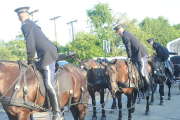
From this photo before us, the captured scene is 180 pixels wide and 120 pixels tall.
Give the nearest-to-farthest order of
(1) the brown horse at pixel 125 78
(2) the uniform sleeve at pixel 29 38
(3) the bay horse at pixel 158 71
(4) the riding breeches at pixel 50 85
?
(2) the uniform sleeve at pixel 29 38 < (4) the riding breeches at pixel 50 85 < (1) the brown horse at pixel 125 78 < (3) the bay horse at pixel 158 71

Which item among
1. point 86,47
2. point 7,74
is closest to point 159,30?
point 86,47

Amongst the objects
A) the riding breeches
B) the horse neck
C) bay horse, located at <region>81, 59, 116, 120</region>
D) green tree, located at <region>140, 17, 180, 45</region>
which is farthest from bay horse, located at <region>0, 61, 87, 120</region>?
green tree, located at <region>140, 17, 180, 45</region>

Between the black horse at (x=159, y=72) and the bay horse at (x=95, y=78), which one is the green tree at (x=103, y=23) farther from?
the bay horse at (x=95, y=78)

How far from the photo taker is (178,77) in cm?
1634

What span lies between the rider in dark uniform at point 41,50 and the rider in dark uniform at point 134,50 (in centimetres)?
412

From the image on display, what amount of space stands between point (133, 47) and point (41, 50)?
4.72m

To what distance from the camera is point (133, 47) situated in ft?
36.5

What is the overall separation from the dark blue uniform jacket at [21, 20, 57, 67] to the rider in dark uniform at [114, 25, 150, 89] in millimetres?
4124

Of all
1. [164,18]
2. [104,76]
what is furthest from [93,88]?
[164,18]

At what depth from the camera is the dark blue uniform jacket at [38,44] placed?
22.4 feet

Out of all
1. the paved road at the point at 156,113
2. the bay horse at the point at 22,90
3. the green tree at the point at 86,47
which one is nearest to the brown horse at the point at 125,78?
the paved road at the point at 156,113

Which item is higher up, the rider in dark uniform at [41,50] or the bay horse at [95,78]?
the rider in dark uniform at [41,50]

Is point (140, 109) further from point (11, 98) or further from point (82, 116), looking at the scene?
point (11, 98)

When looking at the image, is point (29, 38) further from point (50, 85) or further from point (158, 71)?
point (158, 71)
